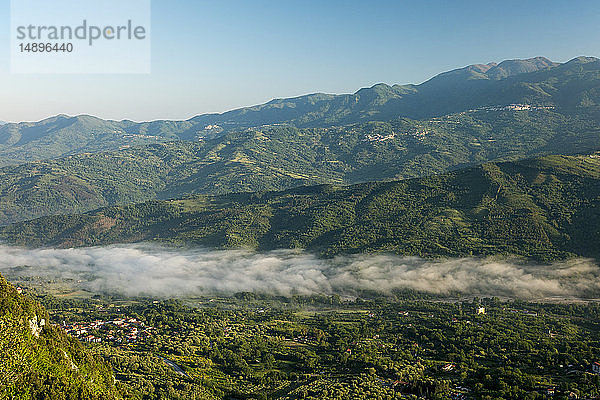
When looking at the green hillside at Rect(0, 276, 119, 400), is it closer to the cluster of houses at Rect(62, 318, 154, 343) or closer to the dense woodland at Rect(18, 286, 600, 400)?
the dense woodland at Rect(18, 286, 600, 400)

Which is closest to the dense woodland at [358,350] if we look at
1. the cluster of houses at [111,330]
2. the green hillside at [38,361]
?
the cluster of houses at [111,330]

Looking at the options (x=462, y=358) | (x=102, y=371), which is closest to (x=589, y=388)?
(x=462, y=358)

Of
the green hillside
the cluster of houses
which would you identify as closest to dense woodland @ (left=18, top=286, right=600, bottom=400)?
the cluster of houses

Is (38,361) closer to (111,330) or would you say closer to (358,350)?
(111,330)

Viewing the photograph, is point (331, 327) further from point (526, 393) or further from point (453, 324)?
point (526, 393)

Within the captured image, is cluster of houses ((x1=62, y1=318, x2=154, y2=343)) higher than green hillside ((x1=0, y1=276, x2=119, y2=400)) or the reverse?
the reverse

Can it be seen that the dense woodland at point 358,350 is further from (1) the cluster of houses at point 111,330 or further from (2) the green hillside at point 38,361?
(2) the green hillside at point 38,361

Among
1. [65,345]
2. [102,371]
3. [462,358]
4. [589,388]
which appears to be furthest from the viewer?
[462,358]
